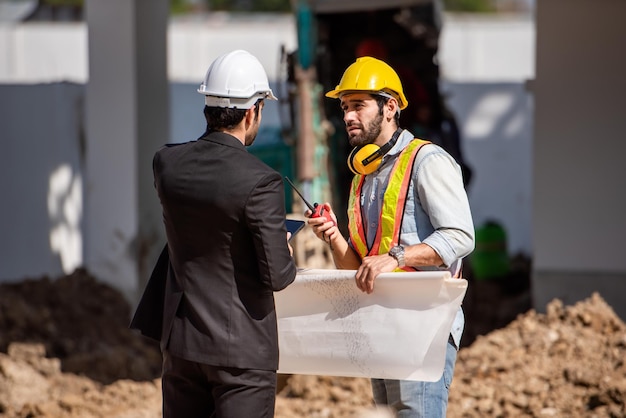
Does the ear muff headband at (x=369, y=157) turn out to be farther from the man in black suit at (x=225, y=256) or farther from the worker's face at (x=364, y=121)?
the man in black suit at (x=225, y=256)

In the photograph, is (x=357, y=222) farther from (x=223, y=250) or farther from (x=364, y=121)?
(x=223, y=250)

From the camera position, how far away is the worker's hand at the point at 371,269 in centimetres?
371

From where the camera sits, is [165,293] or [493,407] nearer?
[165,293]

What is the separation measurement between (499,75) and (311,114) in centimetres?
1289

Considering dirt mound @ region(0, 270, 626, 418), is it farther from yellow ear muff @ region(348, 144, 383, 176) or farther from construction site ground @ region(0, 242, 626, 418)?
yellow ear muff @ region(348, 144, 383, 176)

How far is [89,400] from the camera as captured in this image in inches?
267

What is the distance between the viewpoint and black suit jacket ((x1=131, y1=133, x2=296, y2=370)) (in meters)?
3.47

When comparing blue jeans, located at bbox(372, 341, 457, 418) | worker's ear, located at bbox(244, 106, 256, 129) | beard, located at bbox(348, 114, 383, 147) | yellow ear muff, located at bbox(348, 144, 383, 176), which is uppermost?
worker's ear, located at bbox(244, 106, 256, 129)

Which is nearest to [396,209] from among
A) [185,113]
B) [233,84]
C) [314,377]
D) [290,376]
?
[233,84]

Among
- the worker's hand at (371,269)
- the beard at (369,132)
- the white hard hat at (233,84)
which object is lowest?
the worker's hand at (371,269)

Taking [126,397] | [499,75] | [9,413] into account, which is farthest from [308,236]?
[499,75]

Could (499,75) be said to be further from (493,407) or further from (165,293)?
(165,293)

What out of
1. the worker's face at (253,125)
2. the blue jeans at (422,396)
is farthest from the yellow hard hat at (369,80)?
the blue jeans at (422,396)

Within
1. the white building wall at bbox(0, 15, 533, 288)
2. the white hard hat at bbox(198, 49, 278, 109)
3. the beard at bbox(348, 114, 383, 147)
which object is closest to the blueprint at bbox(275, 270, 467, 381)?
the beard at bbox(348, 114, 383, 147)
